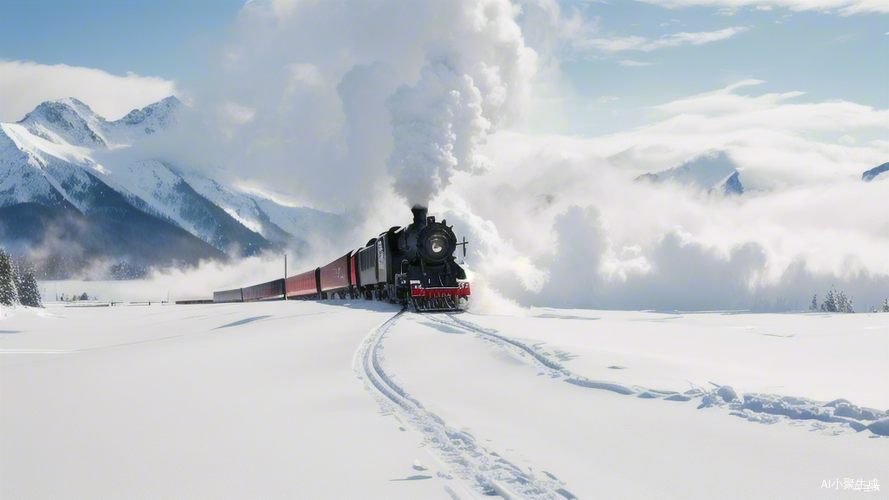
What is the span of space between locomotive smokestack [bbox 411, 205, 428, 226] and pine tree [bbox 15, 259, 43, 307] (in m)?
70.2

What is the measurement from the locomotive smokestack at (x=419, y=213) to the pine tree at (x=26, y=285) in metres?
70.2

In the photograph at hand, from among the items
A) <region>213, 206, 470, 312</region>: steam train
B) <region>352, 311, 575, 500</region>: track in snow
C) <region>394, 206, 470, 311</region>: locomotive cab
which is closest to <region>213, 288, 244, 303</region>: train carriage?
<region>213, 206, 470, 312</region>: steam train

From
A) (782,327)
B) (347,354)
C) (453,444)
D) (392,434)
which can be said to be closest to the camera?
(453,444)

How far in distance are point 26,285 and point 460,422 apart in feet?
308

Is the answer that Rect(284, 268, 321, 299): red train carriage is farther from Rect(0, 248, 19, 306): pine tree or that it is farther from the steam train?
Rect(0, 248, 19, 306): pine tree

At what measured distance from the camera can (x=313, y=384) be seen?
11.8 m

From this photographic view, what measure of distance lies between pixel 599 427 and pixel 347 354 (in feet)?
28.7

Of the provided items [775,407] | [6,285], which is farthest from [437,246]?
[6,285]

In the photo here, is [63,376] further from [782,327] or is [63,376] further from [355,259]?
[355,259]

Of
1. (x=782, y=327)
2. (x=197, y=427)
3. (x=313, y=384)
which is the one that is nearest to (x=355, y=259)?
(x=782, y=327)

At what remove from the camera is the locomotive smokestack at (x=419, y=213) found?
33719 mm

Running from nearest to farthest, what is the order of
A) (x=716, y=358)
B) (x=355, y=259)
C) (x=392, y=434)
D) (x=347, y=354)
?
(x=392, y=434), (x=716, y=358), (x=347, y=354), (x=355, y=259)

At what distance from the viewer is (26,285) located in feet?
280

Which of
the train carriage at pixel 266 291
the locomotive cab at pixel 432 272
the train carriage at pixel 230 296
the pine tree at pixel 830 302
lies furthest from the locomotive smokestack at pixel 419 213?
the pine tree at pixel 830 302
